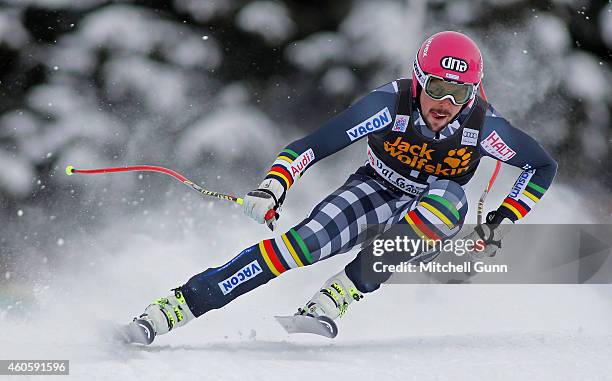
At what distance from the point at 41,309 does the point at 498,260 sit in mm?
2434

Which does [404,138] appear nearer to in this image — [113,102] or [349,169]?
[349,169]

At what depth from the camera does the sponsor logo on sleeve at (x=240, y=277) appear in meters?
3.09

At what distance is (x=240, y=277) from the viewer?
10.1ft

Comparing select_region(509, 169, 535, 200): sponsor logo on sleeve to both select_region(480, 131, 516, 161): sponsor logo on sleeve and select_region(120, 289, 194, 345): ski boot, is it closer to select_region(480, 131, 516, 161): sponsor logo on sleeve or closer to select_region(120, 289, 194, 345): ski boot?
select_region(480, 131, 516, 161): sponsor logo on sleeve

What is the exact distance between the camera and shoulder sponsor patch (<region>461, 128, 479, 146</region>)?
3.29m

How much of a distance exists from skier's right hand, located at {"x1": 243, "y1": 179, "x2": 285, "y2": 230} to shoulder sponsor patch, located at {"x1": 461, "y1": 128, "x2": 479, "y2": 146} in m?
0.85

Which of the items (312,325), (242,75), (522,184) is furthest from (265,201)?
(242,75)

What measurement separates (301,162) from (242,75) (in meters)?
4.05

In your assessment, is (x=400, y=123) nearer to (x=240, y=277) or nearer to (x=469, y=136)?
(x=469, y=136)

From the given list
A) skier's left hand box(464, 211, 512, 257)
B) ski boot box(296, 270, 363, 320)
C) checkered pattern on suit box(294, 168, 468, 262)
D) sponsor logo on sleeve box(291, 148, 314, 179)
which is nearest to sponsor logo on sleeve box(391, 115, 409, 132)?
checkered pattern on suit box(294, 168, 468, 262)

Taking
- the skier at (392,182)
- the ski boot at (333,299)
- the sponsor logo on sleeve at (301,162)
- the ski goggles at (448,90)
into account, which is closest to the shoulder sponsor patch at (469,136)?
the skier at (392,182)

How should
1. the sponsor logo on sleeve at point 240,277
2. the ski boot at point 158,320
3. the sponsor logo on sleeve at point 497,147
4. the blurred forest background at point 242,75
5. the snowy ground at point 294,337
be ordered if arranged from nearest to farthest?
the snowy ground at point 294,337 < the ski boot at point 158,320 < the sponsor logo on sleeve at point 240,277 < the sponsor logo on sleeve at point 497,147 < the blurred forest background at point 242,75

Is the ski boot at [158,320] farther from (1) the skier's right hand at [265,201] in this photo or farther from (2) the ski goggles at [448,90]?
(2) the ski goggles at [448,90]

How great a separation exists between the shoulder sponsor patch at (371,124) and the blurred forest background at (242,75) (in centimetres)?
332
